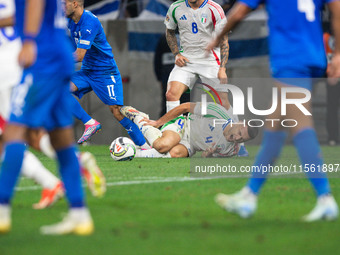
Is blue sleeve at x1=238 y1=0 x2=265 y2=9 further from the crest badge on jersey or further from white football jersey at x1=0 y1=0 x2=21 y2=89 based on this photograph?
the crest badge on jersey

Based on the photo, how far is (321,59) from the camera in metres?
5.32

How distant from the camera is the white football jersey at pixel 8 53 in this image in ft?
18.5

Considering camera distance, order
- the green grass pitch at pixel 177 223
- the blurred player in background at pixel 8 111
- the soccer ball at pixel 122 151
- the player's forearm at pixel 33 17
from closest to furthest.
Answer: the green grass pitch at pixel 177 223 → the player's forearm at pixel 33 17 → the blurred player in background at pixel 8 111 → the soccer ball at pixel 122 151

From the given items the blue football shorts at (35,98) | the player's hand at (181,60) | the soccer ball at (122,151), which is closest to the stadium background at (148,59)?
the player's hand at (181,60)

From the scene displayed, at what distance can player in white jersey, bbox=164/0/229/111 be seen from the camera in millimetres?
11656

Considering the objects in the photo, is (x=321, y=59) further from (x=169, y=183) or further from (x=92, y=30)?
(x=92, y=30)

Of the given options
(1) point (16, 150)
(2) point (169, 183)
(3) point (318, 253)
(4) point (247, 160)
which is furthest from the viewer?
(4) point (247, 160)

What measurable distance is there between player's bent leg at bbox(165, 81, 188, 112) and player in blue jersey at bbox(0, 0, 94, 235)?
6.95 meters

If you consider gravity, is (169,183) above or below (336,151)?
above

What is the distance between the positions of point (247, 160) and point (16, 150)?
21.6 ft

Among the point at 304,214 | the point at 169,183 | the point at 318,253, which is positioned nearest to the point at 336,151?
the point at 169,183

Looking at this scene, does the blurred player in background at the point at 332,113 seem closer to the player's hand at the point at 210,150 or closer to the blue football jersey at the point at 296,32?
the player's hand at the point at 210,150

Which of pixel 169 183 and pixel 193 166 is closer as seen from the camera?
pixel 169 183

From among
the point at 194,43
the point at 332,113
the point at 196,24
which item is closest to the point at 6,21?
the point at 196,24
